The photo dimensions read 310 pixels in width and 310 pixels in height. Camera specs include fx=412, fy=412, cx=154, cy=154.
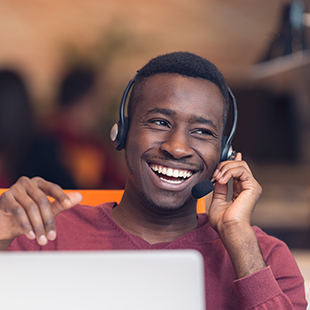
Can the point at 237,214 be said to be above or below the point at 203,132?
below

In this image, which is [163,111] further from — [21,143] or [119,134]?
[21,143]

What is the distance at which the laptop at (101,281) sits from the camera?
44 centimetres

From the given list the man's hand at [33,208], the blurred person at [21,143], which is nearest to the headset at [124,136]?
the man's hand at [33,208]

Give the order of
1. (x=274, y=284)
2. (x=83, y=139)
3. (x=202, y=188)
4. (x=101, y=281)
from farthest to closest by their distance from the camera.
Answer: (x=83, y=139) → (x=202, y=188) → (x=274, y=284) → (x=101, y=281)

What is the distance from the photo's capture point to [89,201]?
140 centimetres

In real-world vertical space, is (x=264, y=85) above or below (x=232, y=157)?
below

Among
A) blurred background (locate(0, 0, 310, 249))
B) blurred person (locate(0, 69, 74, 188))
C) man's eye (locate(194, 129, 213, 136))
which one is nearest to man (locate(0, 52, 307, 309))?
man's eye (locate(194, 129, 213, 136))

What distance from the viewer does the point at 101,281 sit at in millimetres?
449

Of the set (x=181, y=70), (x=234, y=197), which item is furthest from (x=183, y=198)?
(x=181, y=70)

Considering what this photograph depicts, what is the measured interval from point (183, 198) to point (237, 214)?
0.18 metres

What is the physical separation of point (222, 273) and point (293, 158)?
2.99 metres

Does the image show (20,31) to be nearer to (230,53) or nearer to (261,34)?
(230,53)

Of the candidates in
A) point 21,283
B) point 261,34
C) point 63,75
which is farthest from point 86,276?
point 261,34

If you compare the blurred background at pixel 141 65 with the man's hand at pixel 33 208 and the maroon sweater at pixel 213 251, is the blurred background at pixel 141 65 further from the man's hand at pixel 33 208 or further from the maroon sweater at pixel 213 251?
the man's hand at pixel 33 208
